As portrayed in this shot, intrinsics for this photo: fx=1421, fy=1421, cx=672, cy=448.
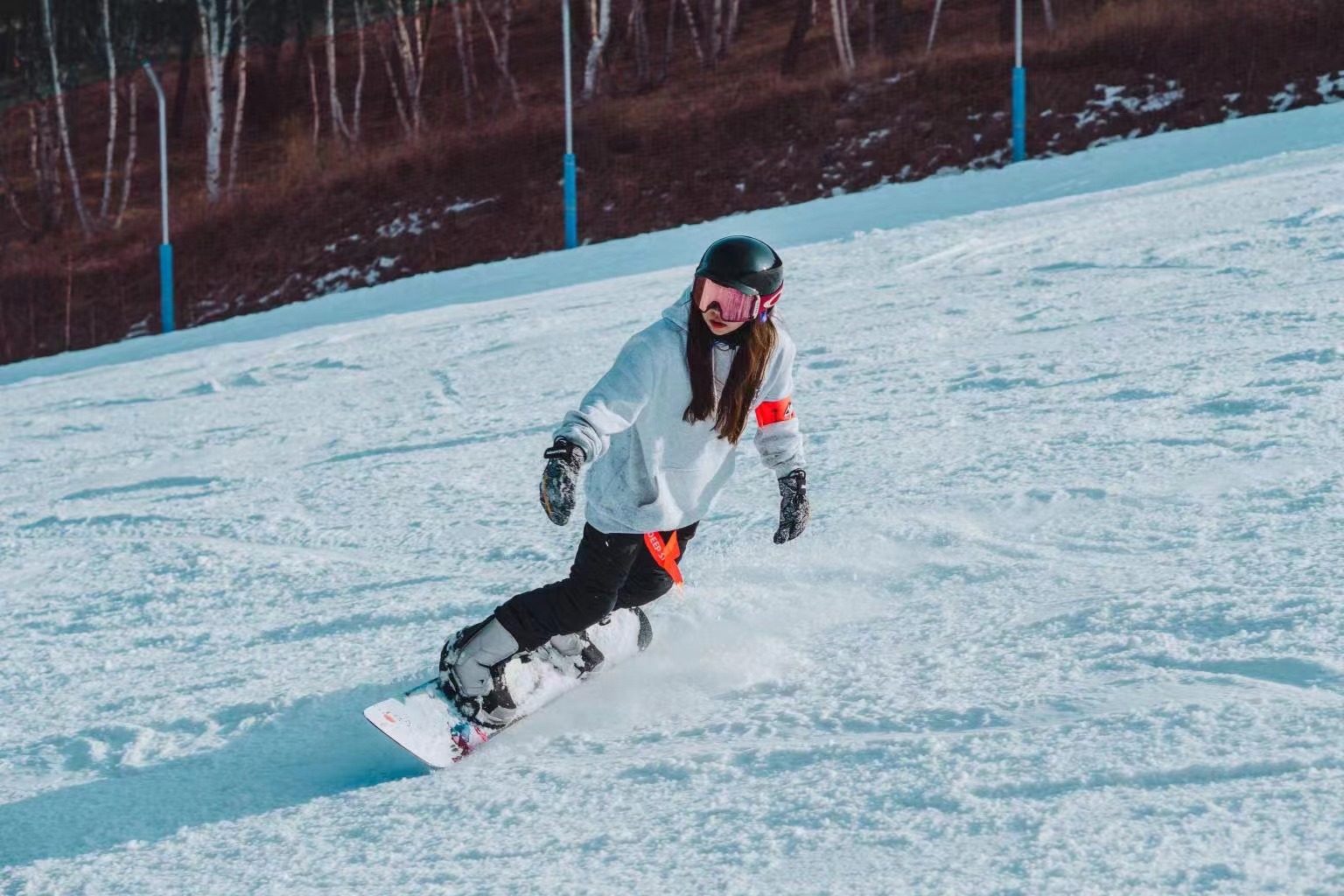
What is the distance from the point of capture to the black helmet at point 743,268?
275 centimetres

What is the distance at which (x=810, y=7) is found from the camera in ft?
75.7

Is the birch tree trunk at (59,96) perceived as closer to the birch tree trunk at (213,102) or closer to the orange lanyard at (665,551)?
the birch tree trunk at (213,102)

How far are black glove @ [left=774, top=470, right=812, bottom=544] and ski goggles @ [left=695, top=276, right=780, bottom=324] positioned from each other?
429 millimetres

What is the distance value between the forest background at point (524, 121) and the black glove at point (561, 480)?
12308 mm

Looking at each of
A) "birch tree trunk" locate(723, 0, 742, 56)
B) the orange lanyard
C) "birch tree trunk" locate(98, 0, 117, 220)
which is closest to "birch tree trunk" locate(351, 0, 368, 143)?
"birch tree trunk" locate(98, 0, 117, 220)

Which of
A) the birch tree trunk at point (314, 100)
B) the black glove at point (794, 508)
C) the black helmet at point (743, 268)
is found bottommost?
the black glove at point (794, 508)

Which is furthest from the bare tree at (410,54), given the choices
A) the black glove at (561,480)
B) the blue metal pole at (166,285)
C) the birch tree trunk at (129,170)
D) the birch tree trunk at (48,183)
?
the black glove at (561,480)

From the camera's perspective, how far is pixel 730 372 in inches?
113

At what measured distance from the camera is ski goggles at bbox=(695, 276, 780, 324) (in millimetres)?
2770

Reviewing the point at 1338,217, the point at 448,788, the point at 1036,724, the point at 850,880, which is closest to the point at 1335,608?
the point at 1036,724

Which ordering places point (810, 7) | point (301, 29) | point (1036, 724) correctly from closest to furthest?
point (1036, 724) → point (810, 7) → point (301, 29)

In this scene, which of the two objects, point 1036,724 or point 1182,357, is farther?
point 1182,357

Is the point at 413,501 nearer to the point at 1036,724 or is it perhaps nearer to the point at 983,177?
the point at 1036,724

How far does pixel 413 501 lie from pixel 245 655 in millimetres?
1382
